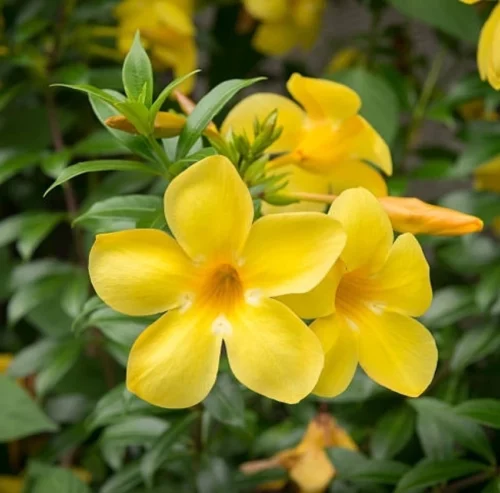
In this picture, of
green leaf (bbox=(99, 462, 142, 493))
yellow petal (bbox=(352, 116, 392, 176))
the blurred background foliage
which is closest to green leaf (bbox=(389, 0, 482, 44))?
the blurred background foliage

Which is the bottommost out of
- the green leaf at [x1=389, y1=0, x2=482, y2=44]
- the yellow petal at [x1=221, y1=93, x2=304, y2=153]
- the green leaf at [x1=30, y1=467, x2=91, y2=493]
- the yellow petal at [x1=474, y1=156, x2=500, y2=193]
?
the green leaf at [x1=30, y1=467, x2=91, y2=493]

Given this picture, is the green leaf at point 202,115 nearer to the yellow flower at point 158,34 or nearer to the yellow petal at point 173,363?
the yellow petal at point 173,363

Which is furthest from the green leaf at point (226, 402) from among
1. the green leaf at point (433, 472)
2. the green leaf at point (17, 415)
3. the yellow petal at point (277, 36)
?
the yellow petal at point (277, 36)

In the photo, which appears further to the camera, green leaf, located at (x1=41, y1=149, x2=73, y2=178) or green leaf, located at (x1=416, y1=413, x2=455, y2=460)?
green leaf, located at (x1=41, y1=149, x2=73, y2=178)

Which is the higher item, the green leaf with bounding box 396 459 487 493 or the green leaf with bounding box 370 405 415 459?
the green leaf with bounding box 396 459 487 493

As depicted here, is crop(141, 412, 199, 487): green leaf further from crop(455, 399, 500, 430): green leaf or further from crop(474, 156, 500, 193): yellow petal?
crop(474, 156, 500, 193): yellow petal

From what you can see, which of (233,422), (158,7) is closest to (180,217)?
(233,422)
